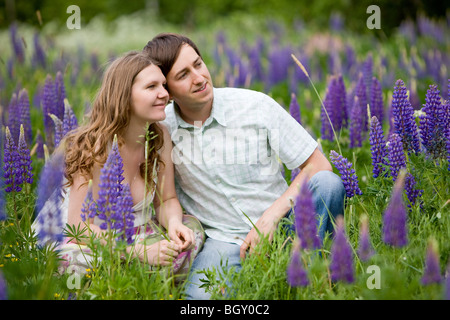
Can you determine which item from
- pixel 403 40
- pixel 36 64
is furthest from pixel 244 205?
pixel 403 40

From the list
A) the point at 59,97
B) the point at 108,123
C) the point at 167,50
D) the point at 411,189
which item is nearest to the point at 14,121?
the point at 59,97

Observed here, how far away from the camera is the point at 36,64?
7027mm

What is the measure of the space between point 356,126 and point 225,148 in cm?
139

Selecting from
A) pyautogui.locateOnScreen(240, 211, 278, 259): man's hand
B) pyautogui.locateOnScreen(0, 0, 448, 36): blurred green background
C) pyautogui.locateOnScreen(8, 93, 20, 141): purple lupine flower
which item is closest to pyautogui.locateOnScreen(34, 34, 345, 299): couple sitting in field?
pyautogui.locateOnScreen(240, 211, 278, 259): man's hand

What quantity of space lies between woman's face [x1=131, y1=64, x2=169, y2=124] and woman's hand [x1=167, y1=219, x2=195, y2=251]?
66cm

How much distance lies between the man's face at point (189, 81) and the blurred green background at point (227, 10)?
4929 mm

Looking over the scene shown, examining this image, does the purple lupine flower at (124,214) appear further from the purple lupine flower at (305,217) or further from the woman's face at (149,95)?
the purple lupine flower at (305,217)

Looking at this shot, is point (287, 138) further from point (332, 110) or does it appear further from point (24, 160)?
point (24, 160)

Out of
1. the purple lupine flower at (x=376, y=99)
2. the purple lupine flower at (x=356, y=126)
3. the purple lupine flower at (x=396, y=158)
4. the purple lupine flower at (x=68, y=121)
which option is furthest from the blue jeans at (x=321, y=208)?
the purple lupine flower at (x=376, y=99)

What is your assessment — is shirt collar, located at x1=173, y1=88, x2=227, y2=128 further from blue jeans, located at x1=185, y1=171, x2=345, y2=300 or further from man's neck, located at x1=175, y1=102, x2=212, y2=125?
blue jeans, located at x1=185, y1=171, x2=345, y2=300

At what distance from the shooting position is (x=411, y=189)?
2.93 meters

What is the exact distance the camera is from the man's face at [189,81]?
315 centimetres
